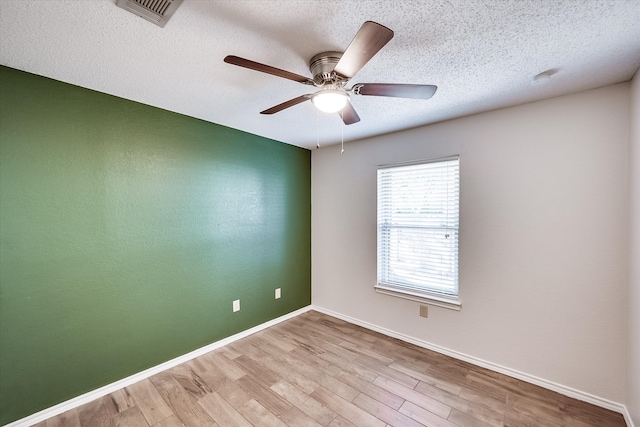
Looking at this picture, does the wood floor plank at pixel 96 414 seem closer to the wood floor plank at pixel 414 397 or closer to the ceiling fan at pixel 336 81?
the wood floor plank at pixel 414 397

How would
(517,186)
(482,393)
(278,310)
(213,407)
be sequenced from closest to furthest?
(213,407) → (482,393) → (517,186) → (278,310)

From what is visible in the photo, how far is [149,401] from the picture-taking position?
1981 millimetres

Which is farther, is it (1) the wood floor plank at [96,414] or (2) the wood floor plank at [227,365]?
(2) the wood floor plank at [227,365]

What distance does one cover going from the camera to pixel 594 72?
1.71 m

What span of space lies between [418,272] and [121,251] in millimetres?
2928

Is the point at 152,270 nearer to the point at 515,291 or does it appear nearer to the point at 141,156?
the point at 141,156

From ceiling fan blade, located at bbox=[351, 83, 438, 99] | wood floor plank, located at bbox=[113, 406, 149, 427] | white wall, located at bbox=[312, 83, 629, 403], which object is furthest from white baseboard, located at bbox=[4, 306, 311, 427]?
ceiling fan blade, located at bbox=[351, 83, 438, 99]

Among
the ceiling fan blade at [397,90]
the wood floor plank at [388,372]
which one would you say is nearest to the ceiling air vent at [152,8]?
the ceiling fan blade at [397,90]

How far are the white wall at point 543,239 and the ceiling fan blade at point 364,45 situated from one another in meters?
1.44

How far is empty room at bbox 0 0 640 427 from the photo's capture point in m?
1.39

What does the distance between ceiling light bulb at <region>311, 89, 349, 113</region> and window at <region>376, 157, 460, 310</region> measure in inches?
63.5

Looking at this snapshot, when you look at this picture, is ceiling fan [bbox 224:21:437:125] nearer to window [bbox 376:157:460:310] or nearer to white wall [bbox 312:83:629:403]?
white wall [bbox 312:83:629:403]

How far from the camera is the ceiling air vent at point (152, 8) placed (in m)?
1.17

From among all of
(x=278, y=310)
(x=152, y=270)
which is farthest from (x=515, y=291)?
(x=152, y=270)
